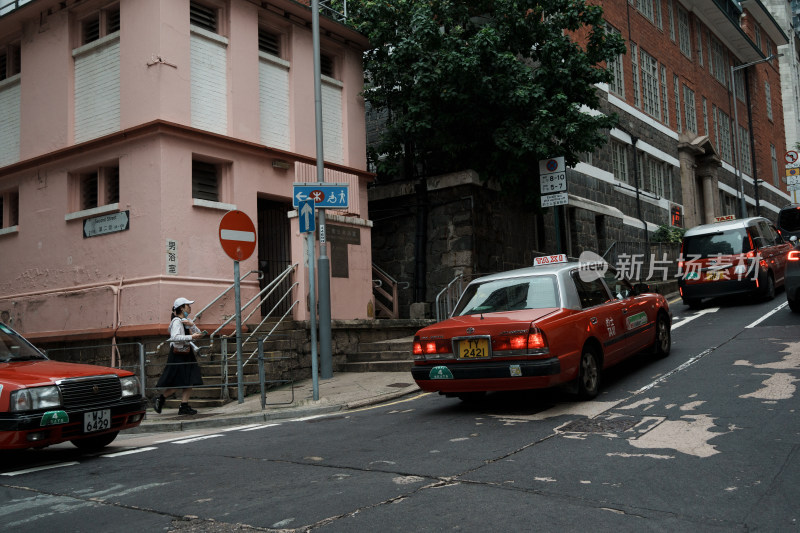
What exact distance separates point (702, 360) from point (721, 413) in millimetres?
3275

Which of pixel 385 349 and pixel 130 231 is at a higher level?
pixel 130 231

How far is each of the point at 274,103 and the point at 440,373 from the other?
930 centimetres

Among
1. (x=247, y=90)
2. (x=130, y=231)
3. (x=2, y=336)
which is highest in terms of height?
(x=247, y=90)

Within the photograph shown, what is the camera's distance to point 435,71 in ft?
52.9

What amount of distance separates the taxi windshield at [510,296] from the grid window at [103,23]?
9775mm

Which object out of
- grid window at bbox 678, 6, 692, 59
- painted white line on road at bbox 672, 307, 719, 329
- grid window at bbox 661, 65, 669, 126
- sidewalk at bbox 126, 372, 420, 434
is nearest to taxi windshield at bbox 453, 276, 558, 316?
sidewalk at bbox 126, 372, 420, 434

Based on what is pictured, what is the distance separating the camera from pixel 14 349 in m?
7.91

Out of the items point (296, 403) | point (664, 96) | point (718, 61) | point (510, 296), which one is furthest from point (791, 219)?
point (718, 61)

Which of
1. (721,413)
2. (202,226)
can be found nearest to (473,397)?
(721,413)

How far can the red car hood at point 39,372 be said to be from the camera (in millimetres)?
6863

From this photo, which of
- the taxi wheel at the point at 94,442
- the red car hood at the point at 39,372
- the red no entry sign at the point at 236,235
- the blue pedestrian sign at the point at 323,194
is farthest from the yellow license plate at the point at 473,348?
the blue pedestrian sign at the point at 323,194

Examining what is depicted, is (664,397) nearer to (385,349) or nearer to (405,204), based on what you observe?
(385,349)

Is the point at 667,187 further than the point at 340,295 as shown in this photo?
Yes

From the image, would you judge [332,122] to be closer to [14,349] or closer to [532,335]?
[14,349]
